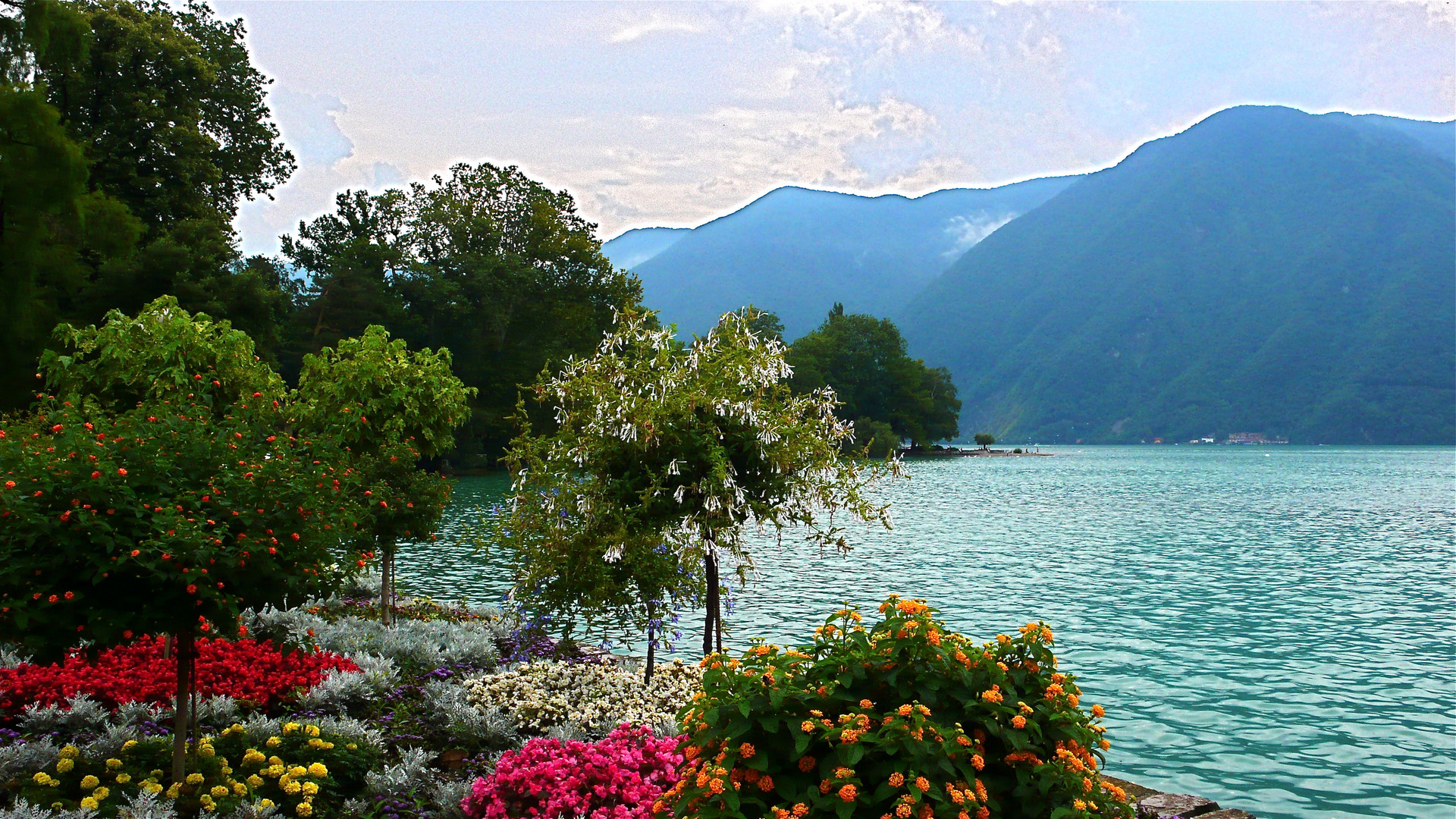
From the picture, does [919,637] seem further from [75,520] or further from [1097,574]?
[1097,574]

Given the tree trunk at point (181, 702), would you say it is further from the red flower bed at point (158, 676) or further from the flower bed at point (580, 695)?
the flower bed at point (580, 695)

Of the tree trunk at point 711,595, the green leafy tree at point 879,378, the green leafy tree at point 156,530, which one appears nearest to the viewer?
the green leafy tree at point 156,530

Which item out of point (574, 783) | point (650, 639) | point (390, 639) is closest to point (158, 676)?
point (390, 639)

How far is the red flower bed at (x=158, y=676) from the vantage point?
9820 mm

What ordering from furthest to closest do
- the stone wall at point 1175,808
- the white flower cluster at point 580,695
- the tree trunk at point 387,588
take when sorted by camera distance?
the tree trunk at point 387,588 < the white flower cluster at point 580,695 < the stone wall at point 1175,808

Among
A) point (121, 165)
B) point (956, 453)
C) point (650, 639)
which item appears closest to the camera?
point (650, 639)

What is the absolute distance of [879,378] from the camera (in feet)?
472

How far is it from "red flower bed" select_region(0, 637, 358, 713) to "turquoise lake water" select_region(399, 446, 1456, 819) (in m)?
9.00

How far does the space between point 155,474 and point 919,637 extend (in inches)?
237

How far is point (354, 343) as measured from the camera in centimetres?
2073

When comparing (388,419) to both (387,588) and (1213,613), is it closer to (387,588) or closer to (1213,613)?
(387,588)

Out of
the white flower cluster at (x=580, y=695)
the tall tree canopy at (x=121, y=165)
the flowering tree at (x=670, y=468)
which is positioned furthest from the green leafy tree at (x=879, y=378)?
the white flower cluster at (x=580, y=695)

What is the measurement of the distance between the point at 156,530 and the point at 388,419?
39.0 ft

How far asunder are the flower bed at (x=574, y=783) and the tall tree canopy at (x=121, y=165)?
3053 cm
